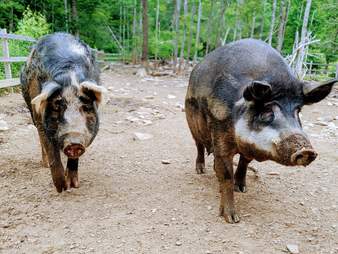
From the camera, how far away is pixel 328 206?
4055 millimetres

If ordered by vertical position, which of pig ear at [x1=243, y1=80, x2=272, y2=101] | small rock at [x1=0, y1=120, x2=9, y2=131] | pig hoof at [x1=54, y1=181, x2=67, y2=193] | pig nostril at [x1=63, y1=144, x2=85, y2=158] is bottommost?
small rock at [x1=0, y1=120, x2=9, y2=131]

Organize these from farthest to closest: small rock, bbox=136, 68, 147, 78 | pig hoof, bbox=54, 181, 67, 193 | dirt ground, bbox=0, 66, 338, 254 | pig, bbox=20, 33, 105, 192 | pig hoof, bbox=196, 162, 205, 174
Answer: small rock, bbox=136, 68, 147, 78, pig hoof, bbox=196, 162, 205, 174, pig hoof, bbox=54, 181, 67, 193, pig, bbox=20, 33, 105, 192, dirt ground, bbox=0, 66, 338, 254

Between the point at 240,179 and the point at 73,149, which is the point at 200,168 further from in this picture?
the point at 73,149

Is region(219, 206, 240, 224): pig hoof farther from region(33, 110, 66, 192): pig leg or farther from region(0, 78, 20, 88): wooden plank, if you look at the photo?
region(0, 78, 20, 88): wooden plank

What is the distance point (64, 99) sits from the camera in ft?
11.8

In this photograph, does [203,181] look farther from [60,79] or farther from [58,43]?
[58,43]

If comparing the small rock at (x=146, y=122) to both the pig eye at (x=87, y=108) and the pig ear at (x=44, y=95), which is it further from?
the pig ear at (x=44, y=95)

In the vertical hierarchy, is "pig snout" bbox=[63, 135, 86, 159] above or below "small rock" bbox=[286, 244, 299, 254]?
above

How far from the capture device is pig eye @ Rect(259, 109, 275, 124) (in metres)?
2.93

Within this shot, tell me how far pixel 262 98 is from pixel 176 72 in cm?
1701

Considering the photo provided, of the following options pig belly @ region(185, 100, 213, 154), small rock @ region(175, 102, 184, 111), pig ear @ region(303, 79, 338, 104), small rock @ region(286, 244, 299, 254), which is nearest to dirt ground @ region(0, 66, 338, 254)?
small rock @ region(286, 244, 299, 254)

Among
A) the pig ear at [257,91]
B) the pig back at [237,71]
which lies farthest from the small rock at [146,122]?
the pig ear at [257,91]

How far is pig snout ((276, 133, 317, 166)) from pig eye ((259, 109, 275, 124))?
0.72ft

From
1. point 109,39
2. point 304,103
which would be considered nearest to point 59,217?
point 304,103
